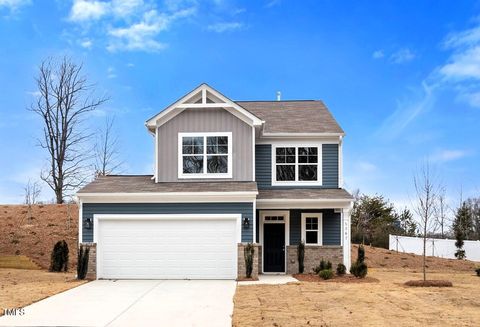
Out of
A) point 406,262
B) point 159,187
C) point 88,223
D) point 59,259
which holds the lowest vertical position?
point 406,262

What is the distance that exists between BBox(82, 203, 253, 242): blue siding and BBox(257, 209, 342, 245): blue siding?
2781 mm

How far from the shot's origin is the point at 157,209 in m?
19.1

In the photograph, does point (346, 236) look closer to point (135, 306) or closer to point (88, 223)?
point (88, 223)

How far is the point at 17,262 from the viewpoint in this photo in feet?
79.9

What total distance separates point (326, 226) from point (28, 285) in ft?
36.7

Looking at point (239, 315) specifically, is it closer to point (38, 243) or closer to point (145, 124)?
point (145, 124)

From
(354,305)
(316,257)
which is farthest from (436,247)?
(354,305)

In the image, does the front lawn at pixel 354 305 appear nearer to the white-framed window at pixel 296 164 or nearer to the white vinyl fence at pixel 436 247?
the white-framed window at pixel 296 164

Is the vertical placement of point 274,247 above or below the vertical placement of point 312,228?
below

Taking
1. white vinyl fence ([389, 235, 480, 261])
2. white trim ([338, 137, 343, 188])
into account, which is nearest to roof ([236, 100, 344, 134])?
white trim ([338, 137, 343, 188])

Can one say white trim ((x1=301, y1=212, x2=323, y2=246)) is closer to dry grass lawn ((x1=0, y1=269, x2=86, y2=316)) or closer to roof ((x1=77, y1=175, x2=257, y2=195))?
roof ((x1=77, y1=175, x2=257, y2=195))

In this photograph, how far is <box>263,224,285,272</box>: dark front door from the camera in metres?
21.6

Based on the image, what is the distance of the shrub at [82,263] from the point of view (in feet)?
61.1

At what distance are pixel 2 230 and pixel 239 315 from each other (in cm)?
2304
